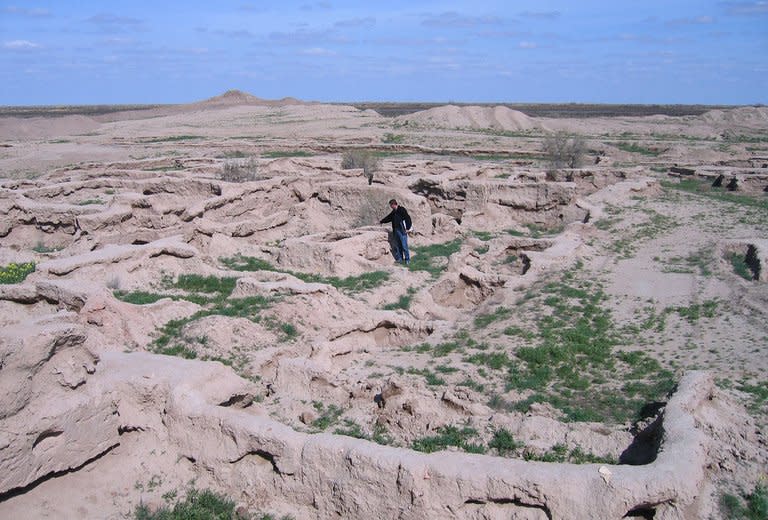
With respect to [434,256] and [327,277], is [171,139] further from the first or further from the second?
[327,277]

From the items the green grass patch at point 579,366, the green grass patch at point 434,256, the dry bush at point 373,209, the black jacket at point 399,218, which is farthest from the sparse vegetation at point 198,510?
the dry bush at point 373,209

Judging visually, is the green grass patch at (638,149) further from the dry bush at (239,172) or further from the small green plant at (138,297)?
the small green plant at (138,297)

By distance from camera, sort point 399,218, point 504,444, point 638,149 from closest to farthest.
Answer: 1. point 504,444
2. point 399,218
3. point 638,149

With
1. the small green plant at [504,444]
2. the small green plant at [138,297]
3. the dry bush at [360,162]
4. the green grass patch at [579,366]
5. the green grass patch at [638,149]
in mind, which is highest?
the dry bush at [360,162]

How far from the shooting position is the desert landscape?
474 cm

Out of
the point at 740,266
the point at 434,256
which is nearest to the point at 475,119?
the point at 434,256

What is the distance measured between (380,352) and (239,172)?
10600 millimetres

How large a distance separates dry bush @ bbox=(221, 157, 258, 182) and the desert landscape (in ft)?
0.20

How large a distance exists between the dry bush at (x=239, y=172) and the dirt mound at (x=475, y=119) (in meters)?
30.1

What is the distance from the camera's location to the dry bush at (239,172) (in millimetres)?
17375

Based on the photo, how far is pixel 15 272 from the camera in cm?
915

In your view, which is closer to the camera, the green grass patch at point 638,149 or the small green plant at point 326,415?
the small green plant at point 326,415

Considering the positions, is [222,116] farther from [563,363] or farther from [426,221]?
Answer: [563,363]

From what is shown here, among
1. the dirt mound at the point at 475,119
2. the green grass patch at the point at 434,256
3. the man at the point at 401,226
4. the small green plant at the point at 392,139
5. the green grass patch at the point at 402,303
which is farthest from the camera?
the dirt mound at the point at 475,119
